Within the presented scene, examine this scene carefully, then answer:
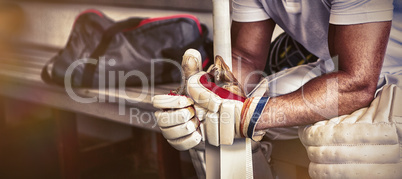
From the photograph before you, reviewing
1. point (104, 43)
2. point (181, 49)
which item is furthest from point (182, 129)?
point (104, 43)

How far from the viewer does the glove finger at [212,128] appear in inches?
28.0

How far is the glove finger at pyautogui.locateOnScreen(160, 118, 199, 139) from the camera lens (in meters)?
0.72

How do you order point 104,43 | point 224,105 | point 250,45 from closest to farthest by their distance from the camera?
point 224,105, point 250,45, point 104,43

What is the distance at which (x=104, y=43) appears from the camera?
155cm

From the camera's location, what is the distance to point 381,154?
0.69 metres

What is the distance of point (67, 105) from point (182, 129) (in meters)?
0.93

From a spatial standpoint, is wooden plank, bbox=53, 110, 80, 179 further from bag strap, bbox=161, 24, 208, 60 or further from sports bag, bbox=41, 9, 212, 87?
bag strap, bbox=161, 24, 208, 60

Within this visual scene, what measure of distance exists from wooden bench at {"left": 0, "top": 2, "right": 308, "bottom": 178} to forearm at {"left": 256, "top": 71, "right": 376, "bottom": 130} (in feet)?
0.79

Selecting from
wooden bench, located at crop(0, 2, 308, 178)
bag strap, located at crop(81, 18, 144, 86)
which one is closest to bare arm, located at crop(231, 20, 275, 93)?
wooden bench, located at crop(0, 2, 308, 178)

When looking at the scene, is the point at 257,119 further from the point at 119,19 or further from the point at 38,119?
the point at 38,119

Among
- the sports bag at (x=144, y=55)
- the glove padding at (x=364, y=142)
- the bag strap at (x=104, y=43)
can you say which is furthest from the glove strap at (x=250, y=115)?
the bag strap at (x=104, y=43)

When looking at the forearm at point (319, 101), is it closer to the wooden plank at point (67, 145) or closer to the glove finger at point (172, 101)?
the glove finger at point (172, 101)

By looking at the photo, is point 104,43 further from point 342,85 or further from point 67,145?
point 342,85

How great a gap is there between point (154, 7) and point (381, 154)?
1.19m
